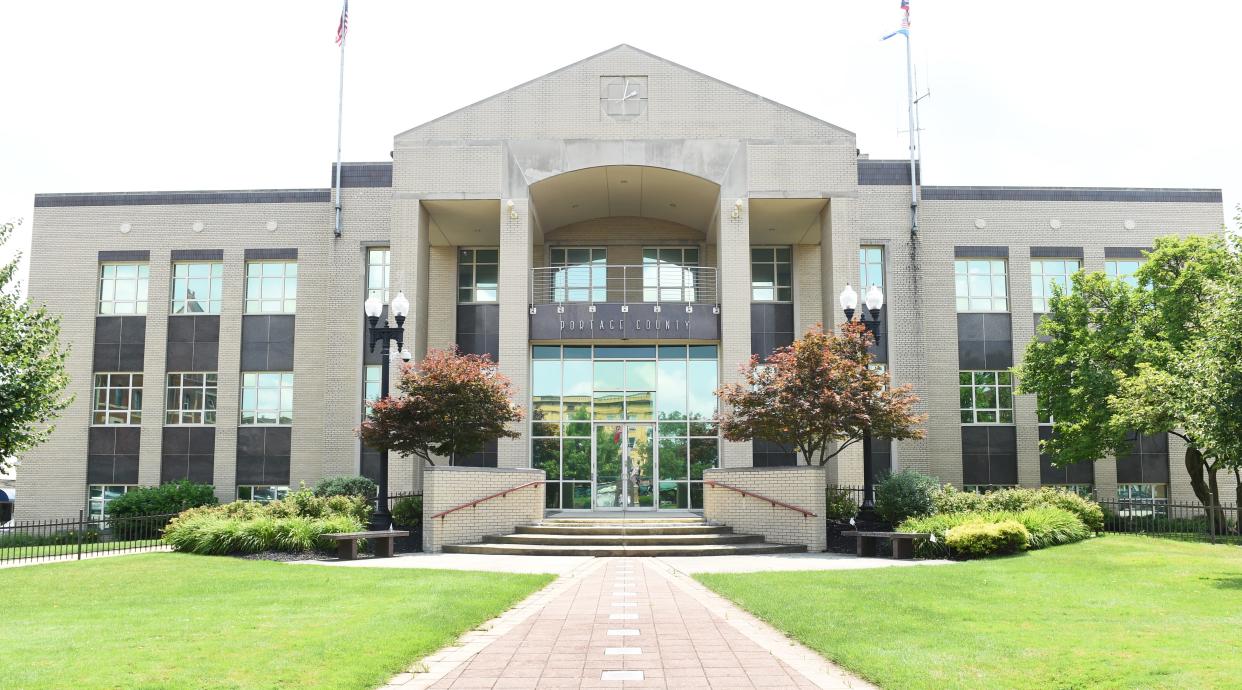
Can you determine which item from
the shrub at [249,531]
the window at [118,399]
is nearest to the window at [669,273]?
the shrub at [249,531]

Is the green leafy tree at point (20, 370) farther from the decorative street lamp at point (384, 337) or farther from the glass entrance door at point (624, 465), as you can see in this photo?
the glass entrance door at point (624, 465)

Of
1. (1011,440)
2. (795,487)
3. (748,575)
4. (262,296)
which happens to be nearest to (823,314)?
(1011,440)

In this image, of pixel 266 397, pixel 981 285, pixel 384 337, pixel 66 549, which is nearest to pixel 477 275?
pixel 266 397

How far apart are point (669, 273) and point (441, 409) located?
33.9ft

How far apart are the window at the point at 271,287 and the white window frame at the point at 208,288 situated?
884 mm

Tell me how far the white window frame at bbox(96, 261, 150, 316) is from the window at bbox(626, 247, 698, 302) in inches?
630

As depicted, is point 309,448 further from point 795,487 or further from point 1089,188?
point 1089,188

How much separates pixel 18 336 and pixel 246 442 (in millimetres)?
10810

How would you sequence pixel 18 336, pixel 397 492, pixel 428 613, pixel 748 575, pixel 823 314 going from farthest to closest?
pixel 823 314 < pixel 397 492 < pixel 18 336 < pixel 748 575 < pixel 428 613

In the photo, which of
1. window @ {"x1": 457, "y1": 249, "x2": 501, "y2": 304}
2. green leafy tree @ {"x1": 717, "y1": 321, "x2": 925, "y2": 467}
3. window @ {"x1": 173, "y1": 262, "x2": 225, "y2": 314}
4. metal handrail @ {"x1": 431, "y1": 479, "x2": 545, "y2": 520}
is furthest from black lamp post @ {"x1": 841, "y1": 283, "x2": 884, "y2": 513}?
window @ {"x1": 173, "y1": 262, "x2": 225, "y2": 314}

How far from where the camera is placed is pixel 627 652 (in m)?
8.38

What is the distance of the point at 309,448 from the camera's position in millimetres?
29438

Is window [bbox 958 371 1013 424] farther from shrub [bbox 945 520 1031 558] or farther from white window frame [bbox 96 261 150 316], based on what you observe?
white window frame [bbox 96 261 150 316]

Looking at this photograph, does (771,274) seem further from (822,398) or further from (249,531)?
(249,531)
